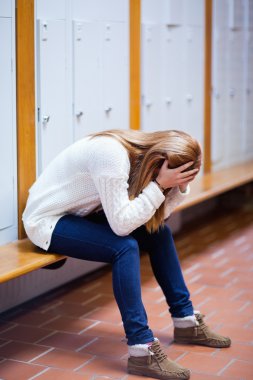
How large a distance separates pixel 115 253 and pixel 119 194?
236 mm

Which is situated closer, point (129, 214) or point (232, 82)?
point (129, 214)

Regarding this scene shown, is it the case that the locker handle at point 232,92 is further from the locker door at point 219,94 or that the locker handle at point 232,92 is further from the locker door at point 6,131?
the locker door at point 6,131

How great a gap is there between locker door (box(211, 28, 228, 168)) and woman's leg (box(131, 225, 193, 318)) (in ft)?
9.19

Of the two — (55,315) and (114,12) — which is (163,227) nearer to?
(55,315)

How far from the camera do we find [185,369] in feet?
9.68

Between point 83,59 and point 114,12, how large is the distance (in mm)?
484

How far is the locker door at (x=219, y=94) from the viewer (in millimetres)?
5852

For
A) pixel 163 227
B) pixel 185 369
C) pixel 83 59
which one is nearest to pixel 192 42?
pixel 83 59

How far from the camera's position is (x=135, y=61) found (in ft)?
15.1

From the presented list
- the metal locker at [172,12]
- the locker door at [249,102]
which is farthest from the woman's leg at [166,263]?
the locker door at [249,102]

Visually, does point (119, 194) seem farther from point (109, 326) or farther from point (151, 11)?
point (151, 11)

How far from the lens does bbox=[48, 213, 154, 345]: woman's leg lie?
9.60ft

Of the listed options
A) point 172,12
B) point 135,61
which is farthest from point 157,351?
point 172,12

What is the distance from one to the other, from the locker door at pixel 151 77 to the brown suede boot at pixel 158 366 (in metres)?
2.16
